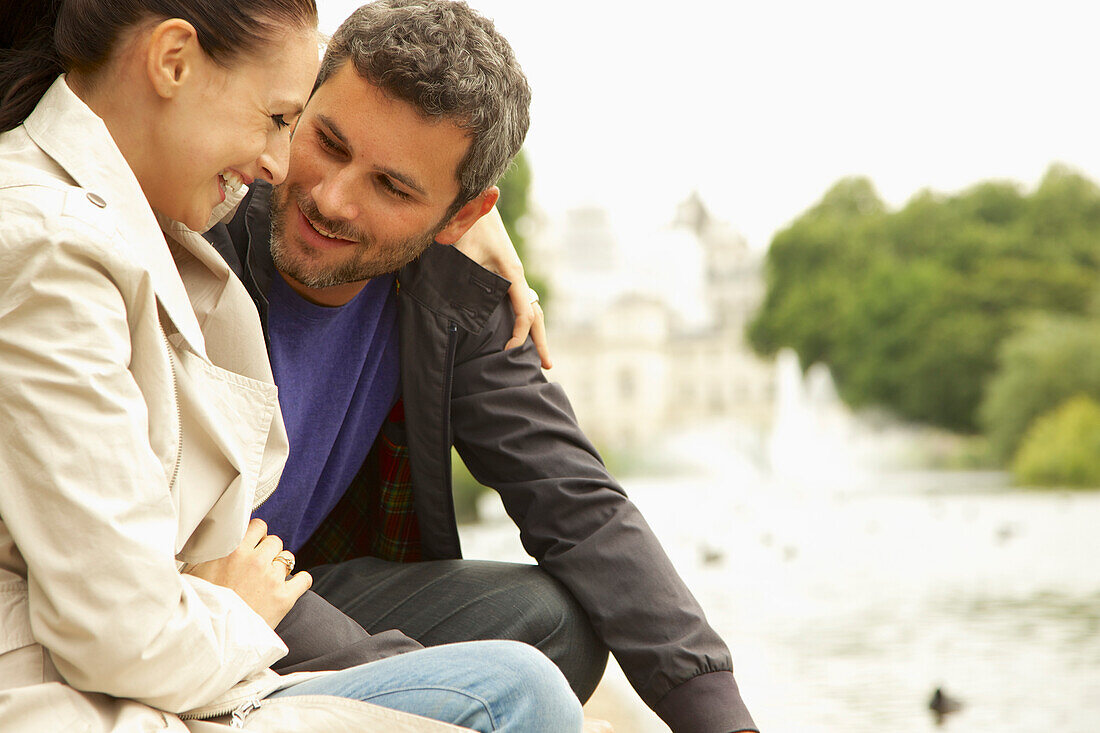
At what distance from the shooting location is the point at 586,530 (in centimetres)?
190

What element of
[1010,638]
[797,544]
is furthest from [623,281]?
[1010,638]

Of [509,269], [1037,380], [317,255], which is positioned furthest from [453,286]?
[1037,380]

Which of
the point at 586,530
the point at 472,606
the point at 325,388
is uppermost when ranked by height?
the point at 325,388

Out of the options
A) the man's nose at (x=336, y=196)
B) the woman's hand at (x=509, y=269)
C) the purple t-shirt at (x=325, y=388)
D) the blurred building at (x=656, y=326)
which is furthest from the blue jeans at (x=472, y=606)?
the blurred building at (x=656, y=326)

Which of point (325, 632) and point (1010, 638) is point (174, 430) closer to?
point (325, 632)

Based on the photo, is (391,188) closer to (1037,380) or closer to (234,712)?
(234,712)

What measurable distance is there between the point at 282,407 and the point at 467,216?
0.44 metres

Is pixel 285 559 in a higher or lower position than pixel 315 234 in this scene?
lower

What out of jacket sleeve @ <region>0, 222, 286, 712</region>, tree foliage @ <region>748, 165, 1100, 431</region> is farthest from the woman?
tree foliage @ <region>748, 165, 1100, 431</region>

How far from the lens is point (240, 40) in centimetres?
128

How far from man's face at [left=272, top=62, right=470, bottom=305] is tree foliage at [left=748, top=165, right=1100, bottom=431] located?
2058cm

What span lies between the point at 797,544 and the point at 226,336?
36.2 feet

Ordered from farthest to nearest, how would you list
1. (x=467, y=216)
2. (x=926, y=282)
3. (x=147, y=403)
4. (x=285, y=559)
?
(x=926, y=282)
(x=467, y=216)
(x=285, y=559)
(x=147, y=403)

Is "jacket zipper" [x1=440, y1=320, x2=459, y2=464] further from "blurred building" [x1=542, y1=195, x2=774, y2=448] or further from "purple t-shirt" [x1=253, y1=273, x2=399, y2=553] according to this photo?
"blurred building" [x1=542, y1=195, x2=774, y2=448]
